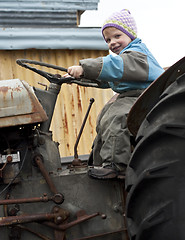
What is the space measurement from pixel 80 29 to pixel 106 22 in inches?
174

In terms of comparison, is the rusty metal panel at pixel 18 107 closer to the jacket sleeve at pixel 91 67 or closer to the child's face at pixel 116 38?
the jacket sleeve at pixel 91 67

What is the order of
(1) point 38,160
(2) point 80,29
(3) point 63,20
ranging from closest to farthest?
(1) point 38,160 → (2) point 80,29 → (3) point 63,20

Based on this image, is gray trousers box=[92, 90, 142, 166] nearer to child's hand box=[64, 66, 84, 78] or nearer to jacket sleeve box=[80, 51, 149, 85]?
jacket sleeve box=[80, 51, 149, 85]

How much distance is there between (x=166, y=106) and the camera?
1.63 meters

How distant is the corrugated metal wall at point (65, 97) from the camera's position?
282 inches

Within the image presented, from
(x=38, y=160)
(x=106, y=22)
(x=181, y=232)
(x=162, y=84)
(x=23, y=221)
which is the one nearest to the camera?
(x=181, y=232)

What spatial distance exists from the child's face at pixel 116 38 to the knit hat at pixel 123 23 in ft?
0.09

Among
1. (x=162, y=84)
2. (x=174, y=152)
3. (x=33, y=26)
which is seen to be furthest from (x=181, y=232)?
(x=33, y=26)

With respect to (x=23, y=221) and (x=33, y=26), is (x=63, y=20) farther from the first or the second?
(x=23, y=221)

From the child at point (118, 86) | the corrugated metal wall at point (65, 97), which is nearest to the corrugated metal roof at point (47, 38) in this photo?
the corrugated metal wall at point (65, 97)

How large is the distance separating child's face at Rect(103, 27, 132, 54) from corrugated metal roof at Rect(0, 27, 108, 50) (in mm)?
4346

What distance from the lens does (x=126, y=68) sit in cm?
237

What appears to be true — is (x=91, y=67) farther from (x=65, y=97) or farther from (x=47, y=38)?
(x=65, y=97)

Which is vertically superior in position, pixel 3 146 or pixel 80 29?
pixel 80 29
